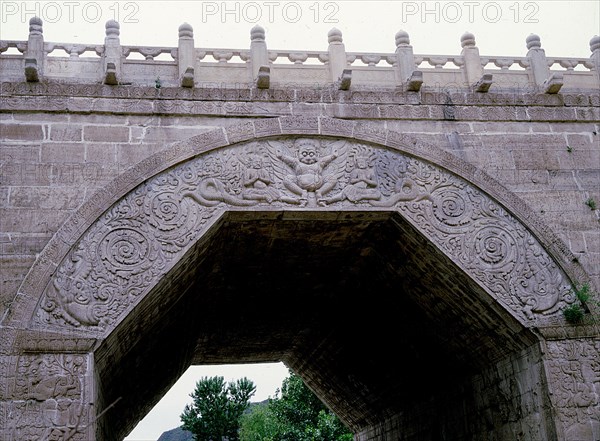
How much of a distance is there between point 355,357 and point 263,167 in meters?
5.15

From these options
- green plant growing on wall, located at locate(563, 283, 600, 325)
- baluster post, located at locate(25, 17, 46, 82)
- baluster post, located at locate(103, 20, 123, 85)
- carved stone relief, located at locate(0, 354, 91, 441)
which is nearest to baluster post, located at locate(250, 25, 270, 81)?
baluster post, located at locate(103, 20, 123, 85)

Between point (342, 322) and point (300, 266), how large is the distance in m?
2.08

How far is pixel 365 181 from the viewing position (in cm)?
855

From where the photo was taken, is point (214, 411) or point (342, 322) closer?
point (342, 322)

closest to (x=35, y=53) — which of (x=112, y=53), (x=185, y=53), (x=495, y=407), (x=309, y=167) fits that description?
(x=112, y=53)

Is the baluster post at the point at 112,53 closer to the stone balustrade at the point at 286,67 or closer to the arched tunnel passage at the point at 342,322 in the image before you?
the stone balustrade at the point at 286,67

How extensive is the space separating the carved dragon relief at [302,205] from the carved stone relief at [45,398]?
2.49 feet

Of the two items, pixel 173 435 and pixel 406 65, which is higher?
pixel 173 435

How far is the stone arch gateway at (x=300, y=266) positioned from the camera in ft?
24.2

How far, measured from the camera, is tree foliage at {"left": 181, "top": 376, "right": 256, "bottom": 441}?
3138cm

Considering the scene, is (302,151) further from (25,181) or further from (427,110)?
(25,181)

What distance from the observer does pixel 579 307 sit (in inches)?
328

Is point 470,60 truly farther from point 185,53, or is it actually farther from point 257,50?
point 185,53

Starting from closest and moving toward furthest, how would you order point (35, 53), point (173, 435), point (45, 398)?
point (45, 398)
point (35, 53)
point (173, 435)
